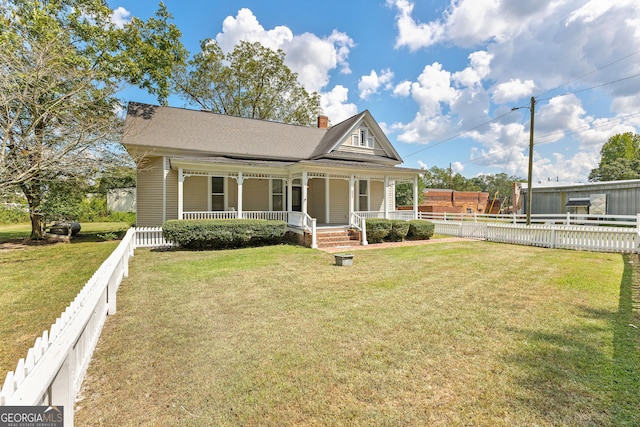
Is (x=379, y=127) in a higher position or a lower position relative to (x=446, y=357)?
higher

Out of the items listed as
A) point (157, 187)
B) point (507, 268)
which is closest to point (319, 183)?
point (157, 187)

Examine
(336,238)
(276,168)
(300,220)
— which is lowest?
(336,238)

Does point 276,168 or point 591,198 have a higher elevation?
point 276,168

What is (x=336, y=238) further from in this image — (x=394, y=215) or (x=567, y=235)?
(x=567, y=235)

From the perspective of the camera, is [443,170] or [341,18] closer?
[341,18]

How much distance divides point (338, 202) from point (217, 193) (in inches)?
260

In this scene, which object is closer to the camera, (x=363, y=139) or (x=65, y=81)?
(x=65, y=81)

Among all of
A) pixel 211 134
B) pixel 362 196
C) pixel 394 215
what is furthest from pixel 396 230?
pixel 211 134

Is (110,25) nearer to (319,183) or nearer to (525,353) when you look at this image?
(319,183)

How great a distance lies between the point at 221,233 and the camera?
36.4ft

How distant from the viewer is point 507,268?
25.4ft

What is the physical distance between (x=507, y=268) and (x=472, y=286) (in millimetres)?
2414

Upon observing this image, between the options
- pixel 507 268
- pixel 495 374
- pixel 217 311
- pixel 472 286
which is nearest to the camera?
pixel 495 374

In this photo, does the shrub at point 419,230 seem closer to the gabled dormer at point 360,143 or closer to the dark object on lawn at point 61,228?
the gabled dormer at point 360,143
